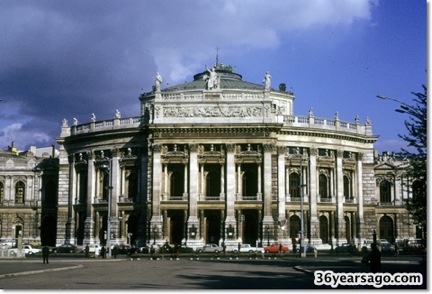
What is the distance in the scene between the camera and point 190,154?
244 ft

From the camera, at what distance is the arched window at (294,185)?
256 feet

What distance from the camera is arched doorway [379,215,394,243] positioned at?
88.6 meters

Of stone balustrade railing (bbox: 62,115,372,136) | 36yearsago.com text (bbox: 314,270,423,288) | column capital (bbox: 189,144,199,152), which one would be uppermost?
stone balustrade railing (bbox: 62,115,372,136)

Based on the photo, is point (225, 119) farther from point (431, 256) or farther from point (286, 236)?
point (431, 256)

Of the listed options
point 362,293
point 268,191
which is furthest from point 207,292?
point 268,191

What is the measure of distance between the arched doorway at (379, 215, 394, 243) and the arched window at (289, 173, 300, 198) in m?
16.4

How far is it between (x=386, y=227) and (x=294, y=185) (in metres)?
17.4

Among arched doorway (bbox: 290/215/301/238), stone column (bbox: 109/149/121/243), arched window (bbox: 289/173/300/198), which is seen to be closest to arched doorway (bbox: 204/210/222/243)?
arched doorway (bbox: 290/215/301/238)

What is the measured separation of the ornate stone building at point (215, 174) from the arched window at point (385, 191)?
6556 millimetres

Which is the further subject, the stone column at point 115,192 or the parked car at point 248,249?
the stone column at point 115,192

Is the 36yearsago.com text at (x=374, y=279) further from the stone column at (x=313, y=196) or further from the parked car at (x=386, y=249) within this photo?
the stone column at (x=313, y=196)

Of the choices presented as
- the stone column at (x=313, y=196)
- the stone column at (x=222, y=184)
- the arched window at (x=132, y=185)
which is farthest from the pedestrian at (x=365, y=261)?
the arched window at (x=132, y=185)

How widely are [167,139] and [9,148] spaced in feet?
146

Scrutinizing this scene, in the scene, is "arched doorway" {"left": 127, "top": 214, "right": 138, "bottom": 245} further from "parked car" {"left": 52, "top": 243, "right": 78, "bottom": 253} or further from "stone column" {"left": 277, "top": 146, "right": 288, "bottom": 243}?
"stone column" {"left": 277, "top": 146, "right": 288, "bottom": 243}
